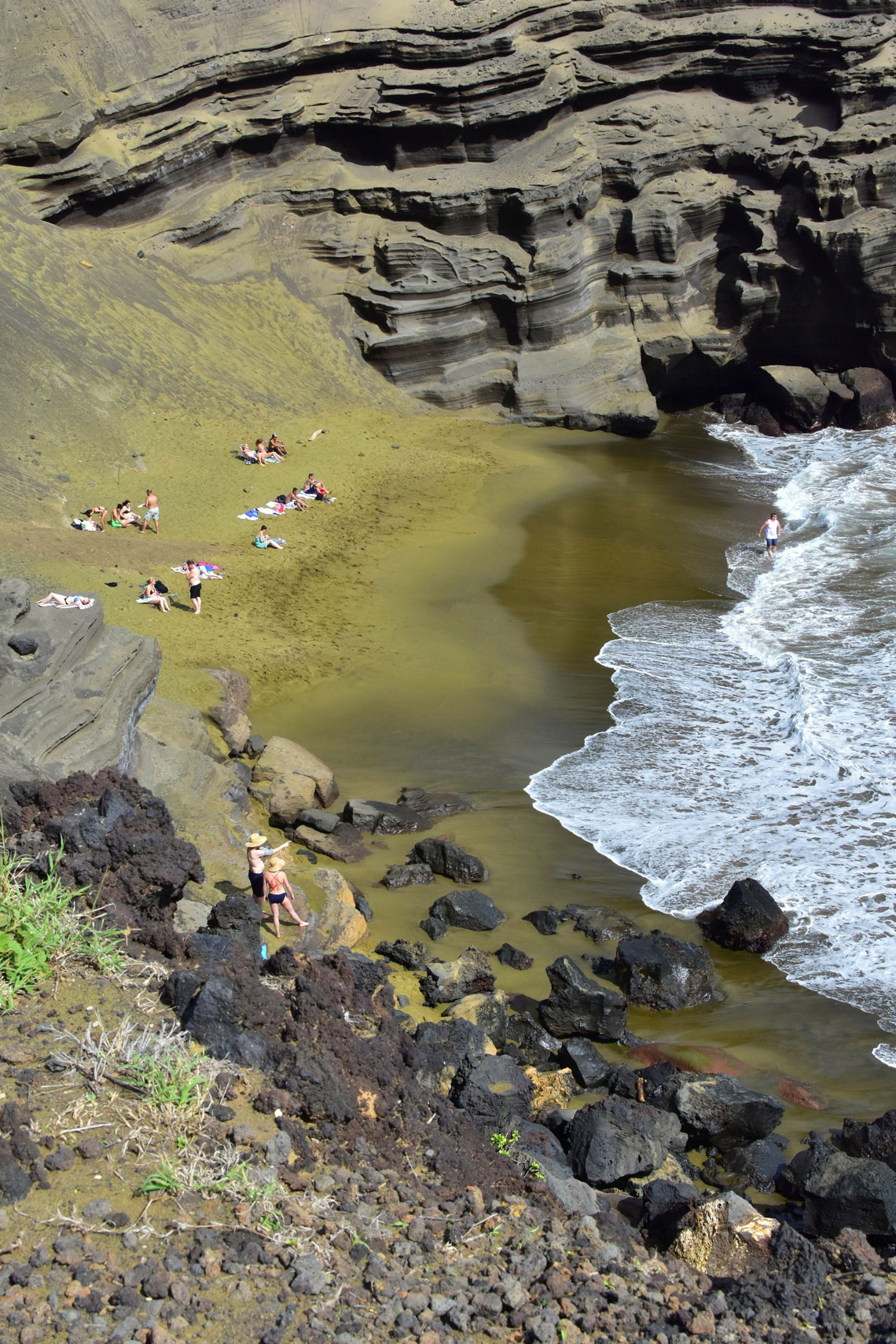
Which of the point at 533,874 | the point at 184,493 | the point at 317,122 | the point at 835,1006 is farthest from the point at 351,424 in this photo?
the point at 835,1006

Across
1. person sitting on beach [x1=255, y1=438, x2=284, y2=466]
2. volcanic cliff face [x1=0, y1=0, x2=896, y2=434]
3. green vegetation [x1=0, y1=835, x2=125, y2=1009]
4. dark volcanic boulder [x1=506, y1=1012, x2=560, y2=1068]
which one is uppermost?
volcanic cliff face [x1=0, y1=0, x2=896, y2=434]

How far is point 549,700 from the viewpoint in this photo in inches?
708

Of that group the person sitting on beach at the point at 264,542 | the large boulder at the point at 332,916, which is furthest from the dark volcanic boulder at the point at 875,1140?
the person sitting on beach at the point at 264,542

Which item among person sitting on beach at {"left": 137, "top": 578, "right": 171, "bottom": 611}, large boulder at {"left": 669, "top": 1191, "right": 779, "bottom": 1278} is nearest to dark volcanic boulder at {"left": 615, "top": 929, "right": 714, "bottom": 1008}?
large boulder at {"left": 669, "top": 1191, "right": 779, "bottom": 1278}

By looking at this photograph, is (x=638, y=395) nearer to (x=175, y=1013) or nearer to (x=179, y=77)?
(x=179, y=77)

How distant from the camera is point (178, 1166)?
6520 millimetres

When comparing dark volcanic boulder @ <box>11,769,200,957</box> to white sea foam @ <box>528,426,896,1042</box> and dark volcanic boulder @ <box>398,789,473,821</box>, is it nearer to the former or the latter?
dark volcanic boulder @ <box>398,789,473,821</box>

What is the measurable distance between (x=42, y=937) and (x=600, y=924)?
661 centimetres

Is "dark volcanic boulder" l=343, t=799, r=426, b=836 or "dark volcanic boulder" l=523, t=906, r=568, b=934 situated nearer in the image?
"dark volcanic boulder" l=523, t=906, r=568, b=934

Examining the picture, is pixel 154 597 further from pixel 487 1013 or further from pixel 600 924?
pixel 487 1013

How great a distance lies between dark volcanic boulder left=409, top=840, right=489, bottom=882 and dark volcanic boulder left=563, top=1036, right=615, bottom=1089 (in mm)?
3125

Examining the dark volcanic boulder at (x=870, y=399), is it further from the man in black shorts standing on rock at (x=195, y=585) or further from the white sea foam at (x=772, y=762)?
the man in black shorts standing on rock at (x=195, y=585)

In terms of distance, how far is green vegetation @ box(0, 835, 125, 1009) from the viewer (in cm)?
767

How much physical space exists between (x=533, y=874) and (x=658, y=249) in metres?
26.0
